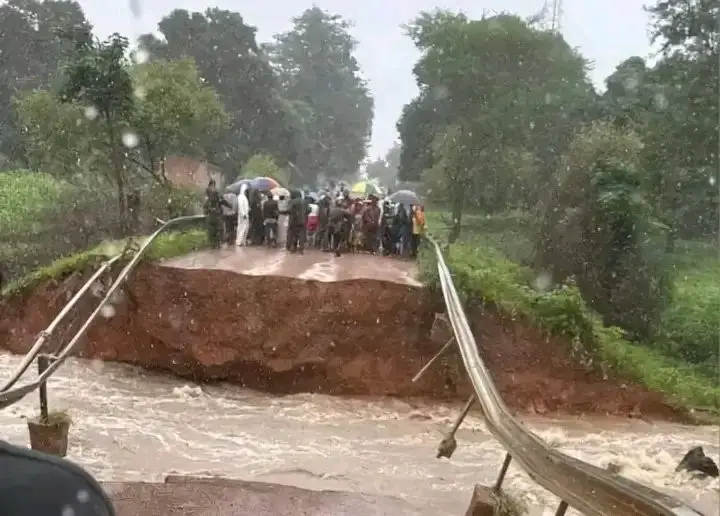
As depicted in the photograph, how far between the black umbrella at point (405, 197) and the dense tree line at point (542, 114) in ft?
2.01

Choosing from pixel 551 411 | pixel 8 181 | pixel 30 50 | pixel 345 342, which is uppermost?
pixel 30 50

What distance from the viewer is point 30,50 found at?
6117 mm

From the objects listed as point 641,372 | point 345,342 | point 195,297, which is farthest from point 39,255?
point 641,372

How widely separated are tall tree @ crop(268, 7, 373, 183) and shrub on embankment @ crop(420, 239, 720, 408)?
1.55m

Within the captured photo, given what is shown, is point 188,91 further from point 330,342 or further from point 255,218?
point 330,342

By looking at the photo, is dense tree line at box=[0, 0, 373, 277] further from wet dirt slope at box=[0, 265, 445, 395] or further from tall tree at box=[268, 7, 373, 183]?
wet dirt slope at box=[0, 265, 445, 395]

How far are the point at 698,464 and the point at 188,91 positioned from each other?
15.4 ft

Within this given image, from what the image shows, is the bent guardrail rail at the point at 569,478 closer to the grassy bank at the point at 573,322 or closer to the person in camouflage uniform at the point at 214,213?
the grassy bank at the point at 573,322

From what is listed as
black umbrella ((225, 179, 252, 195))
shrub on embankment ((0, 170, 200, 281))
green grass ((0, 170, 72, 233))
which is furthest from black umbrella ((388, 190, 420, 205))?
green grass ((0, 170, 72, 233))

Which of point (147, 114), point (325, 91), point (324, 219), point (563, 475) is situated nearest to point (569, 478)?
point (563, 475)

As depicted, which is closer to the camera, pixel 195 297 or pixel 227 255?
pixel 195 297

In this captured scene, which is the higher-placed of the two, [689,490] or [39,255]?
[39,255]

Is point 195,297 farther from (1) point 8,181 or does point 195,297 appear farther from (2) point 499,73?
(2) point 499,73

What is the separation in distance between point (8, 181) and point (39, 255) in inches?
39.9
